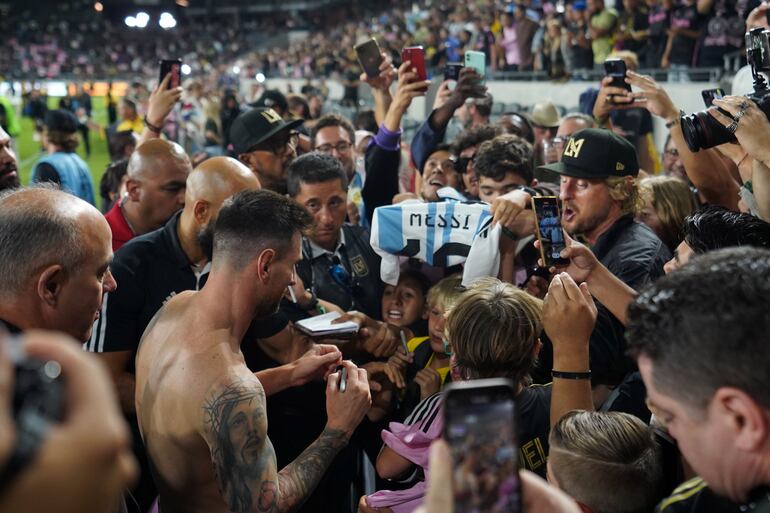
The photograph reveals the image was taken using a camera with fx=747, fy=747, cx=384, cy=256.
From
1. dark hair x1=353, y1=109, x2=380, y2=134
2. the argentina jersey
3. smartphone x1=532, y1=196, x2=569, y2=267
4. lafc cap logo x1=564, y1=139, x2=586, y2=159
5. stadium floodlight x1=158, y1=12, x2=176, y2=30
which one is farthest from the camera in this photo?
stadium floodlight x1=158, y1=12, x2=176, y2=30

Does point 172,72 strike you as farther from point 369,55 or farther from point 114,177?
point 369,55

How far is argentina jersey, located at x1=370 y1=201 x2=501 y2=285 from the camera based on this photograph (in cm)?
363

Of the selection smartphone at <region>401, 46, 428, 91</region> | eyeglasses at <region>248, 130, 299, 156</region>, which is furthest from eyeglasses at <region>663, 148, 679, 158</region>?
eyeglasses at <region>248, 130, 299, 156</region>

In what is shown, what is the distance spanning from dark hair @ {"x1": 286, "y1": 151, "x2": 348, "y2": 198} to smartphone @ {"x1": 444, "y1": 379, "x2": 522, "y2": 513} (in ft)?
10.3

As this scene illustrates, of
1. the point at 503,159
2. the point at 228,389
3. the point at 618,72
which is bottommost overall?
the point at 228,389

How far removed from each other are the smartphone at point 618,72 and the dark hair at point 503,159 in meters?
1.03

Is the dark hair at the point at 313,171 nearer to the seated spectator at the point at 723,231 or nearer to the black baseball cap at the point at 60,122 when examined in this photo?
the seated spectator at the point at 723,231

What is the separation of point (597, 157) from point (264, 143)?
2260 millimetres

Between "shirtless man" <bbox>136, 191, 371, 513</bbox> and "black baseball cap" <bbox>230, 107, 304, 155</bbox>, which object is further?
"black baseball cap" <bbox>230, 107, 304, 155</bbox>

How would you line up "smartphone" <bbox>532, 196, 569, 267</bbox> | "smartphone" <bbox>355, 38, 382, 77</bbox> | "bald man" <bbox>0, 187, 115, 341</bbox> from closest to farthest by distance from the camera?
"bald man" <bbox>0, 187, 115, 341</bbox> → "smartphone" <bbox>532, 196, 569, 267</bbox> → "smartphone" <bbox>355, 38, 382, 77</bbox>

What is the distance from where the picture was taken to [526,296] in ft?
8.47

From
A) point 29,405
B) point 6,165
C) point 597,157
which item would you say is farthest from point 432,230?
point 29,405

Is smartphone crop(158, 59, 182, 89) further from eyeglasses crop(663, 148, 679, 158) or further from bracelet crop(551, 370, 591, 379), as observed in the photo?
eyeglasses crop(663, 148, 679, 158)

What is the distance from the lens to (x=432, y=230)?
3682 millimetres
